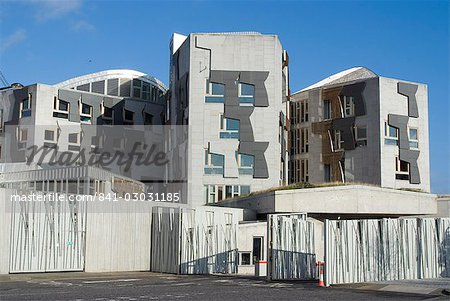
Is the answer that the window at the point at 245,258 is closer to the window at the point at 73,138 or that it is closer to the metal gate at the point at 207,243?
the metal gate at the point at 207,243

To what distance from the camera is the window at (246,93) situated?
5681 centimetres

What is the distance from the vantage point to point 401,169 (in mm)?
62375

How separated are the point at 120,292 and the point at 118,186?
72.2 ft

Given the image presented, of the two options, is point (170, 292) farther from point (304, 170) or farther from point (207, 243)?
point (304, 170)

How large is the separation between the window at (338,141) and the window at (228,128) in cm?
1357

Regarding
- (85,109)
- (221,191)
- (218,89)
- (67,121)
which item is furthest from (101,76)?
(221,191)

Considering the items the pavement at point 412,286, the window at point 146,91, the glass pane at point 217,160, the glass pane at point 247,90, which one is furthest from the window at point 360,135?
the pavement at point 412,286

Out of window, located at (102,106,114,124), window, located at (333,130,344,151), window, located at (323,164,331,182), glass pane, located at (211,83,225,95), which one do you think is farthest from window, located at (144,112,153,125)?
window, located at (333,130,344,151)

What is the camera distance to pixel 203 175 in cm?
5550

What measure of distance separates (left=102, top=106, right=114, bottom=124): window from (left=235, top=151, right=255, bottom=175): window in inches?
828

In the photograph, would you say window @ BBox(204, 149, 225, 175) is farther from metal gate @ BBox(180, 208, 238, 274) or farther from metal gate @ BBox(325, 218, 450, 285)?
metal gate @ BBox(325, 218, 450, 285)

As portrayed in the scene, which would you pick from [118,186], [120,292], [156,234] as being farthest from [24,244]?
[118,186]

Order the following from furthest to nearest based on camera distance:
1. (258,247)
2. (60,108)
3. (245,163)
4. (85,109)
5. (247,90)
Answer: (85,109), (60,108), (247,90), (245,163), (258,247)

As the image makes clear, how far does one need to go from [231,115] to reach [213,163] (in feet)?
15.2
